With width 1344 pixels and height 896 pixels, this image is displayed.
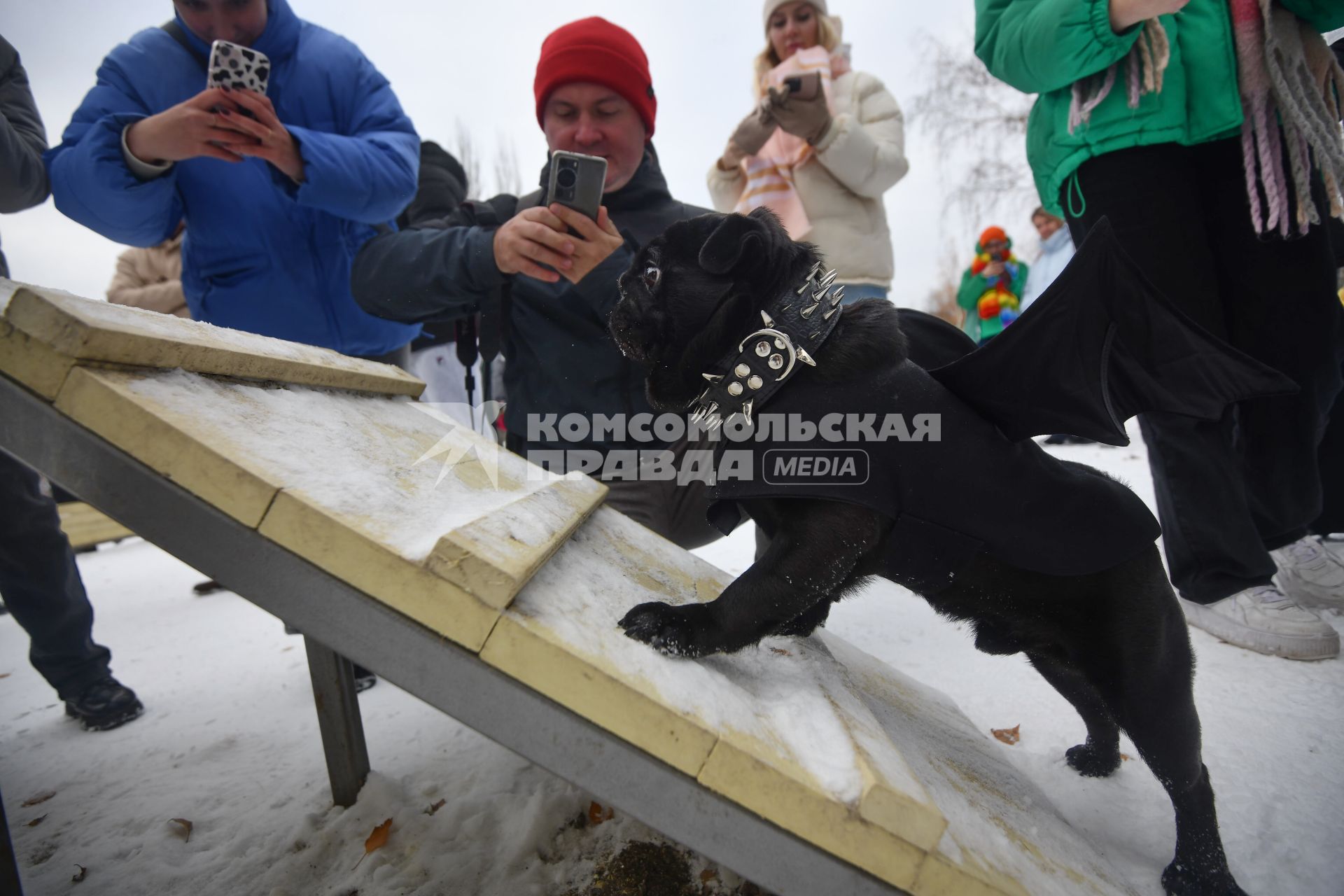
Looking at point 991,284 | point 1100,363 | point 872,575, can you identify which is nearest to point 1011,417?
point 1100,363

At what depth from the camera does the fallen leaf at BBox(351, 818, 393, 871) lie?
124cm

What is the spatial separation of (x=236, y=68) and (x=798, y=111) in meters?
1.80

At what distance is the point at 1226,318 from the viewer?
1.79m

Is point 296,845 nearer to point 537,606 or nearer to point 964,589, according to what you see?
point 537,606

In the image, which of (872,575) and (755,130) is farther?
(755,130)

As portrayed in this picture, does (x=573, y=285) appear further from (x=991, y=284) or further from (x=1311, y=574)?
(x=991, y=284)

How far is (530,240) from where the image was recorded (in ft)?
5.86

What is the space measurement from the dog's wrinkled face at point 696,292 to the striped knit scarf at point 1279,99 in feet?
3.70

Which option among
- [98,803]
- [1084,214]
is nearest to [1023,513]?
[1084,214]

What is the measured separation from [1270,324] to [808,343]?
1.45 metres

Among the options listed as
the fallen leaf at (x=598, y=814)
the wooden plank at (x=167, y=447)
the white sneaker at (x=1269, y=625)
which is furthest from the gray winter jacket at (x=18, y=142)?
the white sneaker at (x=1269, y=625)

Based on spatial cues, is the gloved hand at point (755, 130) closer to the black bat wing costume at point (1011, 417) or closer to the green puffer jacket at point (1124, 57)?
the green puffer jacket at point (1124, 57)

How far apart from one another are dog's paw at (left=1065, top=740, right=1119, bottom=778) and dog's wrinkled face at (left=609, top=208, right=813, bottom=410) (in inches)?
47.5

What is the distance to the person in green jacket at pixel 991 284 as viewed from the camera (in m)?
6.70
